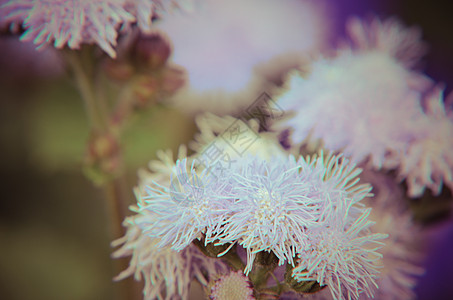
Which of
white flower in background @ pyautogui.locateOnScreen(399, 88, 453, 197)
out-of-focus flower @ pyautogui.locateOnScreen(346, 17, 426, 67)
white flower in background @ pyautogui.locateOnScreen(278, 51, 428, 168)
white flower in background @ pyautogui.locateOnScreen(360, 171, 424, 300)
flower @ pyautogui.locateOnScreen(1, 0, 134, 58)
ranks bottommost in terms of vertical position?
white flower in background @ pyautogui.locateOnScreen(360, 171, 424, 300)

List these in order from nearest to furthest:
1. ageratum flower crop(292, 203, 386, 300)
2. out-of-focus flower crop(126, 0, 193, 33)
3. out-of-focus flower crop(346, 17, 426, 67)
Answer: ageratum flower crop(292, 203, 386, 300) < out-of-focus flower crop(126, 0, 193, 33) < out-of-focus flower crop(346, 17, 426, 67)

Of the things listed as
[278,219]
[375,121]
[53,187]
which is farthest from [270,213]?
[53,187]

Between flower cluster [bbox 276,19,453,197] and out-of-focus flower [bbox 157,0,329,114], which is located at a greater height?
out-of-focus flower [bbox 157,0,329,114]

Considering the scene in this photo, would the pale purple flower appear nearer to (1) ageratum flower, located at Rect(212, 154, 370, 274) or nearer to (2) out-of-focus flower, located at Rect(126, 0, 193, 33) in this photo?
(1) ageratum flower, located at Rect(212, 154, 370, 274)

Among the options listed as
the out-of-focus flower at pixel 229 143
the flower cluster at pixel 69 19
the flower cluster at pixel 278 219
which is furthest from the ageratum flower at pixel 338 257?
the flower cluster at pixel 69 19

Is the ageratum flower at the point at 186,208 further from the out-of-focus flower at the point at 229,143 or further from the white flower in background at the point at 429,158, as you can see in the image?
the white flower in background at the point at 429,158

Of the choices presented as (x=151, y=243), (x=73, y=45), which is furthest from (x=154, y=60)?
(x=151, y=243)

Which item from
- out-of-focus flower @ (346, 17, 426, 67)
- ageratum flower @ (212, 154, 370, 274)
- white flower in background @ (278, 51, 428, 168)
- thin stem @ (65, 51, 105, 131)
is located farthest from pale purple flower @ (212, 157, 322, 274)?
out-of-focus flower @ (346, 17, 426, 67)
